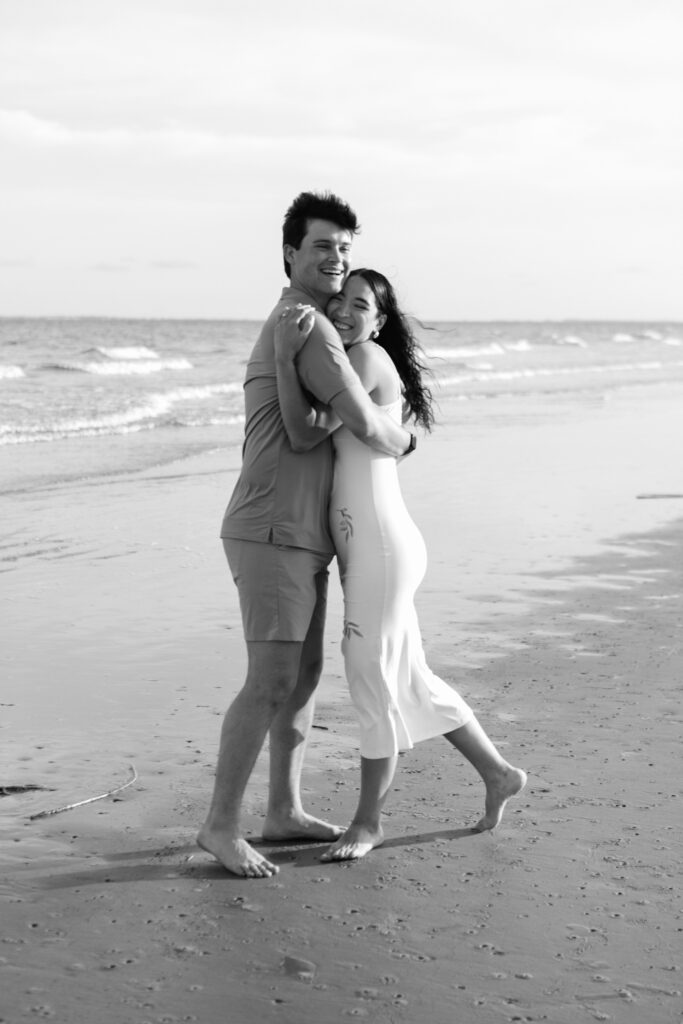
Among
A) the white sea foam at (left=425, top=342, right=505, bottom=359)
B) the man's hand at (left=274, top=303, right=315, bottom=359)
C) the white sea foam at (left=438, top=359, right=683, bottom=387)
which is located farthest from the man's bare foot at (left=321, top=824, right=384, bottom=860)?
the white sea foam at (left=425, top=342, right=505, bottom=359)

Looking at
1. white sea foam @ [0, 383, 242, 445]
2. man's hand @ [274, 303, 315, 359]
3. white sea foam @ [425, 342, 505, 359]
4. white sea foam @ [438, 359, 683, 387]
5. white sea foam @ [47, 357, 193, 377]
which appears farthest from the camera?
white sea foam @ [425, 342, 505, 359]

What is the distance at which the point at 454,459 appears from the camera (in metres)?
13.8

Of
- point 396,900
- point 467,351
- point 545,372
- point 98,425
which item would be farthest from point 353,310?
point 467,351

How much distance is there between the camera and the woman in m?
3.73

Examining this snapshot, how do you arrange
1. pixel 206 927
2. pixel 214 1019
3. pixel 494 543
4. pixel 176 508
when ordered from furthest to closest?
pixel 176 508, pixel 494 543, pixel 206 927, pixel 214 1019

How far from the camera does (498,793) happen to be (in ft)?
12.9

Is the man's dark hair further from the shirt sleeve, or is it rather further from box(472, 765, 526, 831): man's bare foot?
box(472, 765, 526, 831): man's bare foot

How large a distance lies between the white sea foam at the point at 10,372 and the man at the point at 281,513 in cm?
2826

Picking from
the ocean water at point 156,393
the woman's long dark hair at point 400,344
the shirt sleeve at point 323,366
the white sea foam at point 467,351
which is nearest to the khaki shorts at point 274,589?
the shirt sleeve at point 323,366

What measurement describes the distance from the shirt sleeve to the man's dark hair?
353mm

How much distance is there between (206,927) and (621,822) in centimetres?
138

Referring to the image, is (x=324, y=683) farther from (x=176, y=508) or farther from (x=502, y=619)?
(x=176, y=508)

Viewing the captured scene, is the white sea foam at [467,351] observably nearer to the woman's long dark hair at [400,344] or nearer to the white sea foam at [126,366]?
the white sea foam at [126,366]

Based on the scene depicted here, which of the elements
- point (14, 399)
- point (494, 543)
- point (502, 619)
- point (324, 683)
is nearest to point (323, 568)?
point (324, 683)
